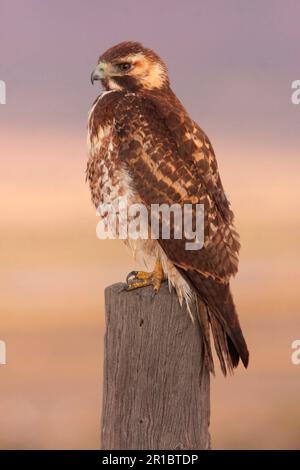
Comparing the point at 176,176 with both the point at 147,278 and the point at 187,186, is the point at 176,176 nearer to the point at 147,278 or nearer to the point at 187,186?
the point at 187,186

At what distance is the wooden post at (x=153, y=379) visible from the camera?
4.24 m

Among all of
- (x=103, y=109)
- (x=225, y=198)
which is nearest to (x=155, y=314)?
(x=225, y=198)

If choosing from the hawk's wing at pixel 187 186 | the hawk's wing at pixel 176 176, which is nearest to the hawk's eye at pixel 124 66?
the hawk's wing at pixel 187 186

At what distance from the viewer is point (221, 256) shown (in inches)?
179

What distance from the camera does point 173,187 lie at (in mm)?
4582

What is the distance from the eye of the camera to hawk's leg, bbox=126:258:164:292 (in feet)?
15.1

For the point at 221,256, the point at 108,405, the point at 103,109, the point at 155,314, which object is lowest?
the point at 108,405

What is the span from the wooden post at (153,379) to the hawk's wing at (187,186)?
0.79 ft

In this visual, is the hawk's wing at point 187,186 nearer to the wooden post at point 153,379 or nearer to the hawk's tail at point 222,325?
the hawk's tail at point 222,325

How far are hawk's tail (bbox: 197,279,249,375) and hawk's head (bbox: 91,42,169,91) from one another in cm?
178

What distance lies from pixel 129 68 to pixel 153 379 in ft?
8.17

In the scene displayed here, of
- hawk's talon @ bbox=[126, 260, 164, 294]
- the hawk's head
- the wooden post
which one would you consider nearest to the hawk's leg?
hawk's talon @ bbox=[126, 260, 164, 294]
